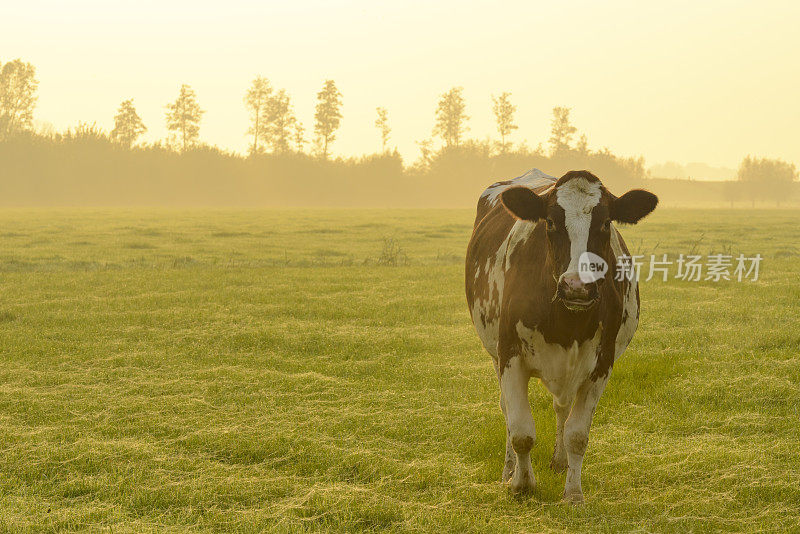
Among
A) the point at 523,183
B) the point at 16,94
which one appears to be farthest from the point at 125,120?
the point at 523,183

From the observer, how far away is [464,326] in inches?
475

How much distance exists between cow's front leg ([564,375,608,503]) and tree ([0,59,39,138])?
3261 inches

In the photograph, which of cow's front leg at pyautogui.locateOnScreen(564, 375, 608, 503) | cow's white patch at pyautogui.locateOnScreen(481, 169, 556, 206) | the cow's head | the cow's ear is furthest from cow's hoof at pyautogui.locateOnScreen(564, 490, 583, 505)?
cow's white patch at pyautogui.locateOnScreen(481, 169, 556, 206)

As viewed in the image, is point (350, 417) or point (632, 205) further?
point (350, 417)

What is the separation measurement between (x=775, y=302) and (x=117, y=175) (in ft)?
210

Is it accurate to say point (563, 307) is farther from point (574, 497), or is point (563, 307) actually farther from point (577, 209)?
point (574, 497)

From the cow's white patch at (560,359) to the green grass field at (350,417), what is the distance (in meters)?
0.89

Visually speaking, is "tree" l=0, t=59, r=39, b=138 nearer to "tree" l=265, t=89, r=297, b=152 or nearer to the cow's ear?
"tree" l=265, t=89, r=297, b=152

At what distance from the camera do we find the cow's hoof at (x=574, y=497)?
522cm

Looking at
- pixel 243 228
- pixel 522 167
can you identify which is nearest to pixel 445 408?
pixel 243 228

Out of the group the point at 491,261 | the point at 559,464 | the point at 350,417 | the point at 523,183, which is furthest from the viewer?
the point at 523,183

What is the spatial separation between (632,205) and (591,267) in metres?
0.73

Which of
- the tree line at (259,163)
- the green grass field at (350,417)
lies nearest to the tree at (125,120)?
the tree line at (259,163)

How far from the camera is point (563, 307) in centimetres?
493
